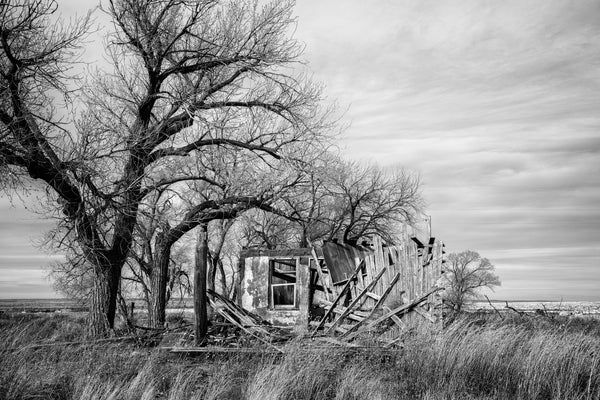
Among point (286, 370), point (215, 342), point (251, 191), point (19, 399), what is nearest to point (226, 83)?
point (251, 191)

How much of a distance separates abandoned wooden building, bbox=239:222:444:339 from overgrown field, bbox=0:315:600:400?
3511mm

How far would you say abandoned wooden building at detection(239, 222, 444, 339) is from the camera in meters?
13.4

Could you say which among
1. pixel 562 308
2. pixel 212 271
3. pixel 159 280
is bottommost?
pixel 562 308

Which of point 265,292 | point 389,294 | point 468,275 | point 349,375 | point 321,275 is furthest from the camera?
point 468,275

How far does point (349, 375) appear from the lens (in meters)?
7.95

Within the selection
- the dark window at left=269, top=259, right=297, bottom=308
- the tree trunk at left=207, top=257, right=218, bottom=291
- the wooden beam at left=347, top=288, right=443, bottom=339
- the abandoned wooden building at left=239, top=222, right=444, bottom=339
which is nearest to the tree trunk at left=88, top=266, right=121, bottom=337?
the abandoned wooden building at left=239, top=222, right=444, bottom=339

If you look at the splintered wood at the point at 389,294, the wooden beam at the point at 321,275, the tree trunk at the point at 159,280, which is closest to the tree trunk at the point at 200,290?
the splintered wood at the point at 389,294

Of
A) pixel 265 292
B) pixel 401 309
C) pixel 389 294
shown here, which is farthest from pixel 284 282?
pixel 401 309

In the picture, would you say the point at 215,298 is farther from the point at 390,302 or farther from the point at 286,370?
the point at 286,370

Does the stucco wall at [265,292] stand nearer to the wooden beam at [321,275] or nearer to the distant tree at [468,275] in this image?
the wooden beam at [321,275]

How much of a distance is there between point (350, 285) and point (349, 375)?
7.66 metres

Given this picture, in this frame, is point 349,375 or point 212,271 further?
point 212,271

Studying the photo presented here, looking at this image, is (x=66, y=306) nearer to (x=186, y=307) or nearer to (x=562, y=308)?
(x=186, y=307)

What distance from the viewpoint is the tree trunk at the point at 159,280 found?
1659cm
